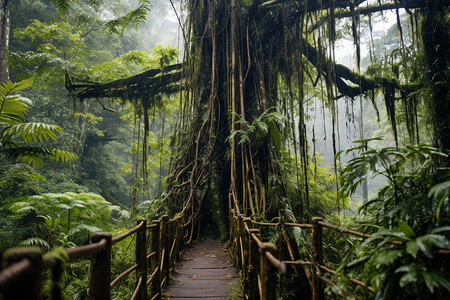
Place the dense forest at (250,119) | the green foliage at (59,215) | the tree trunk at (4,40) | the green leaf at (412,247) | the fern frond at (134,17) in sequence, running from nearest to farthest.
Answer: the green leaf at (412,247), the dense forest at (250,119), the green foliage at (59,215), the fern frond at (134,17), the tree trunk at (4,40)

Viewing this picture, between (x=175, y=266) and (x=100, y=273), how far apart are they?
2.87 meters

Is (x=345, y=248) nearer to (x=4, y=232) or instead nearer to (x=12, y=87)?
(x=4, y=232)

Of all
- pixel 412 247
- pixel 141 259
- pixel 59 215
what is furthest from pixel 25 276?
pixel 59 215

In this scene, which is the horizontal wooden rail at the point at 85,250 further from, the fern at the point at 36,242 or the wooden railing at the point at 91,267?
the fern at the point at 36,242

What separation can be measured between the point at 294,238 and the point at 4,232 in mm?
4461

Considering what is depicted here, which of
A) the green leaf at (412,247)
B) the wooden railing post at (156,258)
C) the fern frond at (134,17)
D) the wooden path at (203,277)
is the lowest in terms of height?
the wooden path at (203,277)

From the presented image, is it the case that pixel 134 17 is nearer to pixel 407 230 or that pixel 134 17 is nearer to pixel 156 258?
pixel 156 258

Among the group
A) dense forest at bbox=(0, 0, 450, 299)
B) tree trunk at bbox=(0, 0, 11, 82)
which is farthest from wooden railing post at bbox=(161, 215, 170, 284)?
tree trunk at bbox=(0, 0, 11, 82)

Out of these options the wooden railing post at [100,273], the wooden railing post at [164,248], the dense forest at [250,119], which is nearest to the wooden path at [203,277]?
the wooden railing post at [164,248]

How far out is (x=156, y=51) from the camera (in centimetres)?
657

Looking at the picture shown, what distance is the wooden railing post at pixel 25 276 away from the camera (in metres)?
0.65

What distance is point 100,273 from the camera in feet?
4.53

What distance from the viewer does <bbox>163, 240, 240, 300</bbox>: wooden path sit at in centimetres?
310

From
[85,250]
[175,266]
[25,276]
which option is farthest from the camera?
[175,266]
